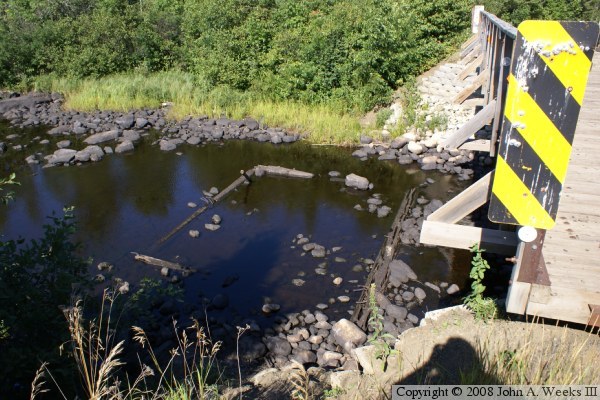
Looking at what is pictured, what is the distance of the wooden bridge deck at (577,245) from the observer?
10.6 feet

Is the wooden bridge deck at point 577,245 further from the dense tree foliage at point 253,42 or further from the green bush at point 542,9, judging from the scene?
the green bush at point 542,9

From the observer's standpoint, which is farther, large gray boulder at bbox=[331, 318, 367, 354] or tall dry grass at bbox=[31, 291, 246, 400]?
large gray boulder at bbox=[331, 318, 367, 354]

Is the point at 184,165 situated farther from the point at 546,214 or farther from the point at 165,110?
the point at 546,214

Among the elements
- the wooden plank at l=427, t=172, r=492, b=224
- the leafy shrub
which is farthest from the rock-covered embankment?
the leafy shrub

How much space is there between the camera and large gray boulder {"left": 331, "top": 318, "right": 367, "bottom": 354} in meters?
5.55

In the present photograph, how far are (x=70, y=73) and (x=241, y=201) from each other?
38.9 ft

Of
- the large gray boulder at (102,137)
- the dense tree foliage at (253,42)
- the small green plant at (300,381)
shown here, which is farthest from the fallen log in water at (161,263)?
the dense tree foliage at (253,42)

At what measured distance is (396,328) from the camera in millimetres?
5887

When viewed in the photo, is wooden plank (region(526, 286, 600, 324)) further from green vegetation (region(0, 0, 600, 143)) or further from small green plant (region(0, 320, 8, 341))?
green vegetation (region(0, 0, 600, 143))

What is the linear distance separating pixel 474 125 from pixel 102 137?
10.8 meters

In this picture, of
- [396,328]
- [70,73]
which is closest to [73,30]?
[70,73]

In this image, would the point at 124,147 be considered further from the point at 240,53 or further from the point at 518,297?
the point at 518,297

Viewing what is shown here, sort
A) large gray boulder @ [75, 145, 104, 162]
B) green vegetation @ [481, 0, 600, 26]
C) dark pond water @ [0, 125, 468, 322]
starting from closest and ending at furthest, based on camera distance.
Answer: dark pond water @ [0, 125, 468, 322]
large gray boulder @ [75, 145, 104, 162]
green vegetation @ [481, 0, 600, 26]

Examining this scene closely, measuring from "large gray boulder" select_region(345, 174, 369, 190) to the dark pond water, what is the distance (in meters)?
0.21
